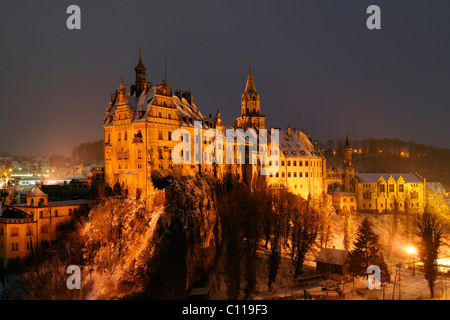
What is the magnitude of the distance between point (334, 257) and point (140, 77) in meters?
40.4

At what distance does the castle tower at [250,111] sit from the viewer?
A: 9419cm

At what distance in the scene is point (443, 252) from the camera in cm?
7712

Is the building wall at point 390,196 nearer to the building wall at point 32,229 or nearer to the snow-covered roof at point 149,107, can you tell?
the snow-covered roof at point 149,107

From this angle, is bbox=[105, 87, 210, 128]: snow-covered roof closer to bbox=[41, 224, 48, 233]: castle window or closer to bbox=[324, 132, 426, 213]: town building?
bbox=[41, 224, 48, 233]: castle window

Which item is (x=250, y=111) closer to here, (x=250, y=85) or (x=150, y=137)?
(x=250, y=85)

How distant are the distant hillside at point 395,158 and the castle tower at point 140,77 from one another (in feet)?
315

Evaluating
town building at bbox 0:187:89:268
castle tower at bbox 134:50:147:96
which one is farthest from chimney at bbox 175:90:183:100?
town building at bbox 0:187:89:268

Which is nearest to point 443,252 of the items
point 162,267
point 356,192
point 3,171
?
point 356,192

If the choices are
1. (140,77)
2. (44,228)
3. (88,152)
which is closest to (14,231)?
(44,228)

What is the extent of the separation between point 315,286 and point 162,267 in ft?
71.2

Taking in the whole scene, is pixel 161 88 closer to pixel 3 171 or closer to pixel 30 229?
pixel 30 229

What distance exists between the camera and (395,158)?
6299 inches

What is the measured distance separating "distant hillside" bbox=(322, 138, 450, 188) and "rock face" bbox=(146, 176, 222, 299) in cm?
9547
